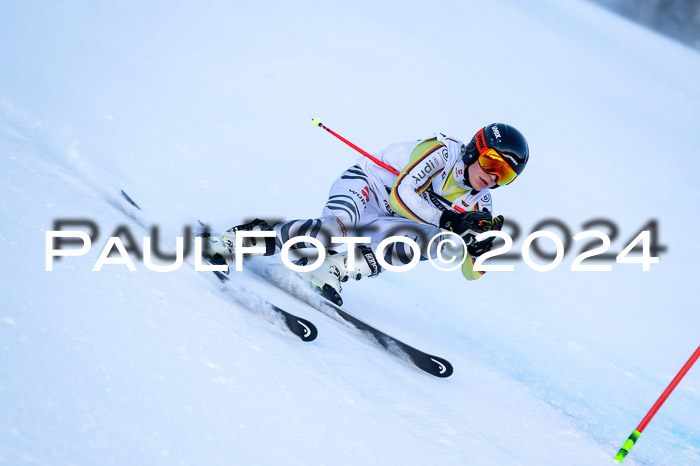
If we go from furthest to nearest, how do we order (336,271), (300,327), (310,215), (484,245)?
1. (310,215)
2. (336,271)
3. (484,245)
4. (300,327)

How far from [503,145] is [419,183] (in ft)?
1.43

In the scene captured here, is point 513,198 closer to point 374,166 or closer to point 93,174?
point 374,166

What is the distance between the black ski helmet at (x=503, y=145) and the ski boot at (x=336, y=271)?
72 cm

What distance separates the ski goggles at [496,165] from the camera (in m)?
3.11

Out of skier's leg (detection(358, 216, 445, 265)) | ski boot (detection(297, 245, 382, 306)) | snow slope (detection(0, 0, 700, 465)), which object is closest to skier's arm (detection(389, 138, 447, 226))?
skier's leg (detection(358, 216, 445, 265))

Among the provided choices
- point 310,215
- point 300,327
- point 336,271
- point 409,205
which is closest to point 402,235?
point 409,205

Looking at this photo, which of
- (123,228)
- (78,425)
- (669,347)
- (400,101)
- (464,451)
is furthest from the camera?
(400,101)

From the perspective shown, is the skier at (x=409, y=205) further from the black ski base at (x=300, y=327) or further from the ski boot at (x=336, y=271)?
the black ski base at (x=300, y=327)

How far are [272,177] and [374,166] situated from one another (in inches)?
78.7

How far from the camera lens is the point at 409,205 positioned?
3213 mm

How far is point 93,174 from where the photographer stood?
3.65 m

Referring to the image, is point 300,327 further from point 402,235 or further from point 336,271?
point 402,235

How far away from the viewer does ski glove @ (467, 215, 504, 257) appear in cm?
317

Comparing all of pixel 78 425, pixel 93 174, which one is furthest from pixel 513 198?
pixel 78 425
